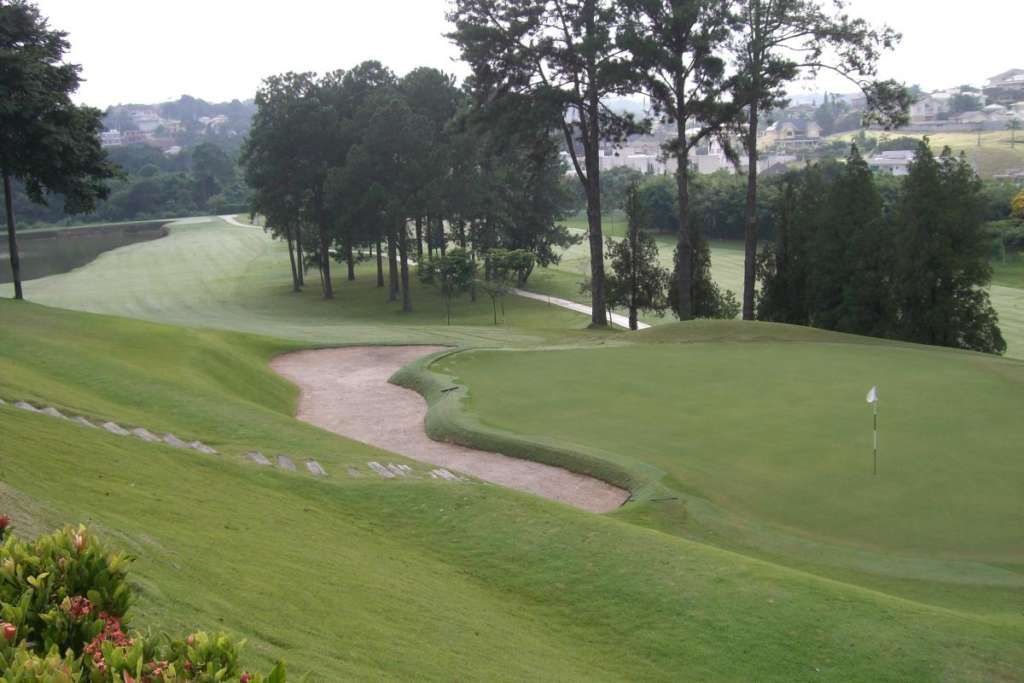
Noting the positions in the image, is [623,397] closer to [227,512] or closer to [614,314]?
[227,512]

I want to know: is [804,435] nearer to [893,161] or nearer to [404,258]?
[404,258]

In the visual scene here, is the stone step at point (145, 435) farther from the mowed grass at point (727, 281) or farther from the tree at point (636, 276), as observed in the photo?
the mowed grass at point (727, 281)

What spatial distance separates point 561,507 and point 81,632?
28.1ft

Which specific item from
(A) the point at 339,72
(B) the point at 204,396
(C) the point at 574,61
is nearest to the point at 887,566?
(B) the point at 204,396

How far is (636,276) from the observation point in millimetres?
45281

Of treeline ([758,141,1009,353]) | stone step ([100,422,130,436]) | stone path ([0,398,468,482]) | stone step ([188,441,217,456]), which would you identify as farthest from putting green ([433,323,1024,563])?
stone step ([100,422,130,436])

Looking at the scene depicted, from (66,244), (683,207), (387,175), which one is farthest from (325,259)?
(66,244)

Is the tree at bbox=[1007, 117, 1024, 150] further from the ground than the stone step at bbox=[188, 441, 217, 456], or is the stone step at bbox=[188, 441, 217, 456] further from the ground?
the tree at bbox=[1007, 117, 1024, 150]

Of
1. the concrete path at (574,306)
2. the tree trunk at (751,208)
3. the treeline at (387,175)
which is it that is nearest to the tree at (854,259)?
the tree trunk at (751,208)

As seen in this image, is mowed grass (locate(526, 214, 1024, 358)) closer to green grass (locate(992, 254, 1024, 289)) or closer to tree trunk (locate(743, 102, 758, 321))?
green grass (locate(992, 254, 1024, 289))

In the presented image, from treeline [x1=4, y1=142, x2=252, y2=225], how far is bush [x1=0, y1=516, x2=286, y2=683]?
118 metres

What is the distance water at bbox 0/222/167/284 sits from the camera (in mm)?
80488

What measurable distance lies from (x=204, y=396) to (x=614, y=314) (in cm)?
3927

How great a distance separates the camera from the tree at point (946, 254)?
107ft
